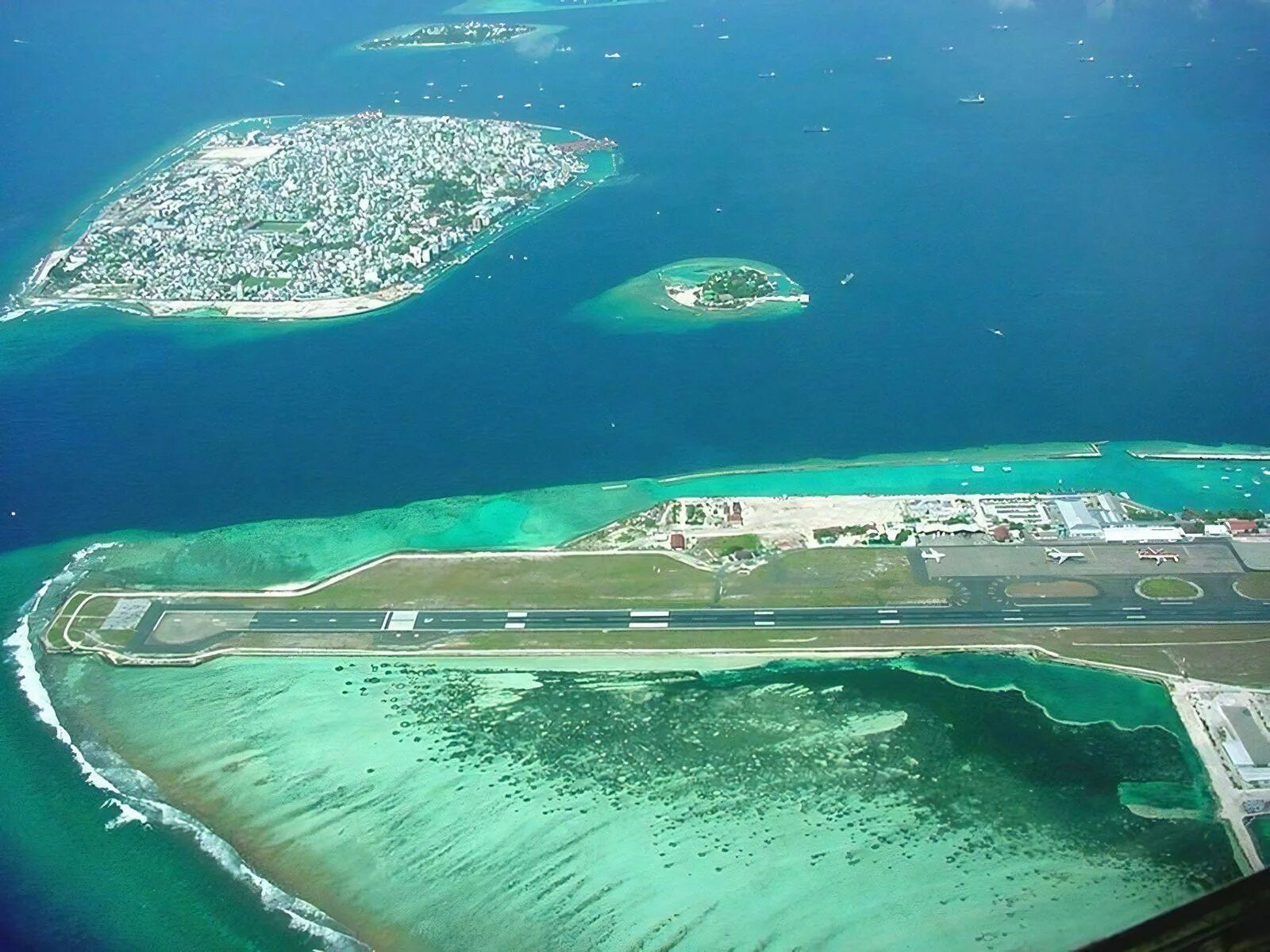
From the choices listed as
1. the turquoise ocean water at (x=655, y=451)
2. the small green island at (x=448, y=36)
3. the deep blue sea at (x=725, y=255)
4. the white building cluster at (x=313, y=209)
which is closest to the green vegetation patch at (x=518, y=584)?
the turquoise ocean water at (x=655, y=451)

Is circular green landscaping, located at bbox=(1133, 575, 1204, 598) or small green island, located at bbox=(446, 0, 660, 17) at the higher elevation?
small green island, located at bbox=(446, 0, 660, 17)

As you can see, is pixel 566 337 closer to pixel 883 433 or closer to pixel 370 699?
pixel 883 433

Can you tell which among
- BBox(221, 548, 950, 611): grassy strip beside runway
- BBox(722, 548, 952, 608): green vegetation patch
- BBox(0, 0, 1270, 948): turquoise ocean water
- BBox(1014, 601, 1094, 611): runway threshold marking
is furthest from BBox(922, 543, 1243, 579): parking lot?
BBox(0, 0, 1270, 948): turquoise ocean water

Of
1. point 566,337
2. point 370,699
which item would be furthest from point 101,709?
point 566,337

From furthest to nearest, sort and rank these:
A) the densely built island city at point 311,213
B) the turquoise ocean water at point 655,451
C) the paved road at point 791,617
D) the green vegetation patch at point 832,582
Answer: the densely built island city at point 311,213 < the green vegetation patch at point 832,582 < the paved road at point 791,617 < the turquoise ocean water at point 655,451

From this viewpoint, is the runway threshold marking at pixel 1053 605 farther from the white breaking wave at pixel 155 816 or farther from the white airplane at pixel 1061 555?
the white breaking wave at pixel 155 816

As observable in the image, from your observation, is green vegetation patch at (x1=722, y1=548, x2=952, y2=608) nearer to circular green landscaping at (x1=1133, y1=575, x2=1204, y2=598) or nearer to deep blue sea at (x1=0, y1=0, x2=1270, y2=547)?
circular green landscaping at (x1=1133, y1=575, x2=1204, y2=598)

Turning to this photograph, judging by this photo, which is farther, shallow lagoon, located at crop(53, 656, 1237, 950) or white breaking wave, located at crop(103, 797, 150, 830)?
white breaking wave, located at crop(103, 797, 150, 830)
